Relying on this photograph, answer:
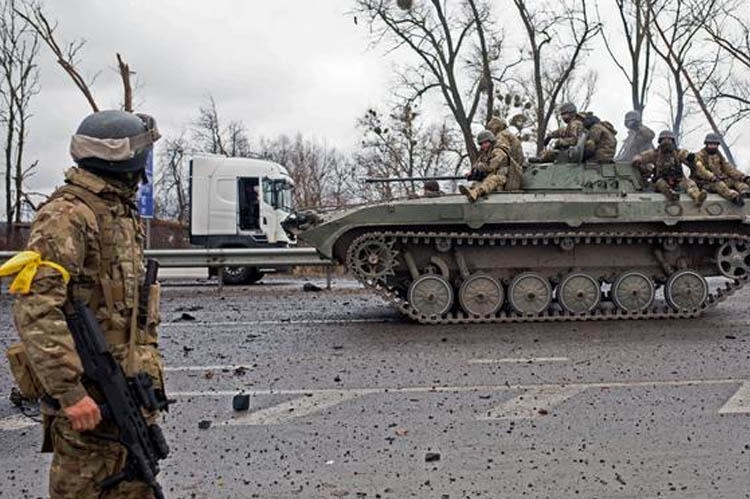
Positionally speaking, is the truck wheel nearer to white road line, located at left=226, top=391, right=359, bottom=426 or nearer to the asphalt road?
the asphalt road

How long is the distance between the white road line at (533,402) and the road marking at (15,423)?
3.18m

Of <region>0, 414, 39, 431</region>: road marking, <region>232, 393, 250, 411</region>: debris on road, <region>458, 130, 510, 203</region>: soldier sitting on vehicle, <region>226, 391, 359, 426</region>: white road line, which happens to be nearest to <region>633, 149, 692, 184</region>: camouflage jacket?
<region>458, 130, 510, 203</region>: soldier sitting on vehicle

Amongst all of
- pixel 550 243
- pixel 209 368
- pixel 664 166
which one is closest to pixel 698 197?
pixel 664 166

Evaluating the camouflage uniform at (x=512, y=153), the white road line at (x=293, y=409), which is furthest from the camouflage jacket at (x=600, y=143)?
the white road line at (x=293, y=409)

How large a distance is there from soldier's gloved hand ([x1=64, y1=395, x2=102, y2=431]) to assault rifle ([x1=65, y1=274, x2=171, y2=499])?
0.12m

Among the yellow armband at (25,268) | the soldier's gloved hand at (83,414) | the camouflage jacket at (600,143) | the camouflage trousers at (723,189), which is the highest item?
the camouflage jacket at (600,143)

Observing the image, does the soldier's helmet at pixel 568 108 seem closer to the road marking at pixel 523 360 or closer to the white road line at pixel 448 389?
the road marking at pixel 523 360

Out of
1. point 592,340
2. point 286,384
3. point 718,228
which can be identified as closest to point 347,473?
point 286,384

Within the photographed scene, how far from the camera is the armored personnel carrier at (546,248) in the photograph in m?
10.6

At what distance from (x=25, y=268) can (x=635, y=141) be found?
10529 mm

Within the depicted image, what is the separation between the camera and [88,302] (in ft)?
10.9

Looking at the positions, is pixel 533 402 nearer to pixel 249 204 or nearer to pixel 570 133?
pixel 570 133

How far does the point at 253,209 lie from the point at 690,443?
1616 centimetres

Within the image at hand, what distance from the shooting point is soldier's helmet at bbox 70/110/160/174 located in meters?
3.34
